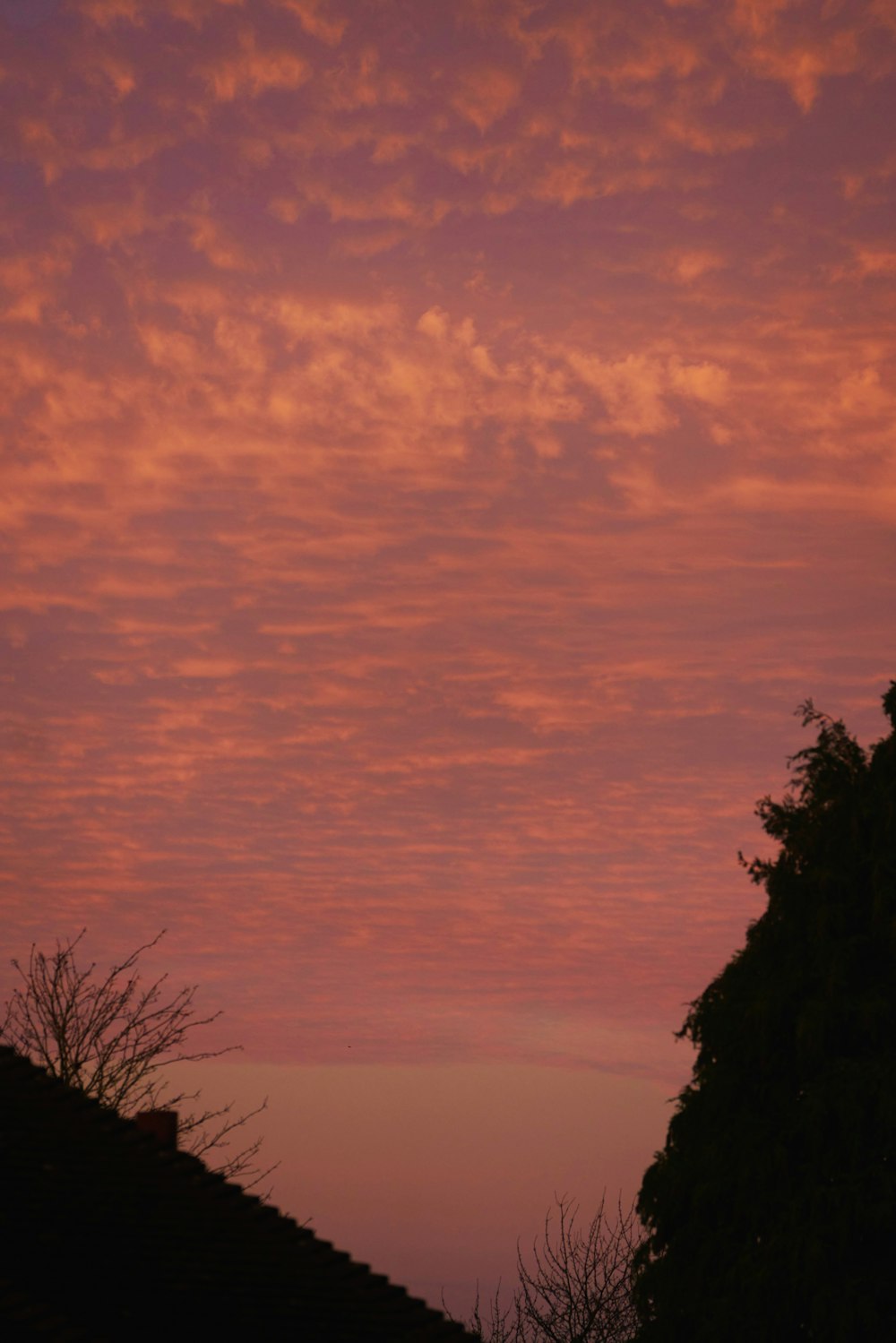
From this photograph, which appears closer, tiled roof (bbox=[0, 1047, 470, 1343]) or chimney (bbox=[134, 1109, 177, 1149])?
tiled roof (bbox=[0, 1047, 470, 1343])

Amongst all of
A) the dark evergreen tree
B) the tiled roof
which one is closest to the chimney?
the tiled roof

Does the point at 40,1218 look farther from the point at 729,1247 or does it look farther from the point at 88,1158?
the point at 729,1247

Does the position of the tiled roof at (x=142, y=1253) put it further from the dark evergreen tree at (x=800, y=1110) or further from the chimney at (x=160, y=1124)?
the dark evergreen tree at (x=800, y=1110)

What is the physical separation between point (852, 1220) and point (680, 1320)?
10.3 feet

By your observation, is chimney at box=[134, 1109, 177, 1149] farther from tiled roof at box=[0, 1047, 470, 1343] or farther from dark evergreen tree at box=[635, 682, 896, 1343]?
dark evergreen tree at box=[635, 682, 896, 1343]

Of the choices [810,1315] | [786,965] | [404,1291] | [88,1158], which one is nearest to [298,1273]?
[404,1291]

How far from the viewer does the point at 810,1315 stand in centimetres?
2136

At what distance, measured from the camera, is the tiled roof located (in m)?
13.8

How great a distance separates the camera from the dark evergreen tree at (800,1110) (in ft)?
71.4

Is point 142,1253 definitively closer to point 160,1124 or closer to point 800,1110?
point 160,1124

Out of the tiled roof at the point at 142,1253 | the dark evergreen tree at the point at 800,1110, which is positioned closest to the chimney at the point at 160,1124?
the tiled roof at the point at 142,1253

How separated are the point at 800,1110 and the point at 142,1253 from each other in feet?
38.6

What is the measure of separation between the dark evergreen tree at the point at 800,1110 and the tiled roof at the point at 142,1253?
709 centimetres

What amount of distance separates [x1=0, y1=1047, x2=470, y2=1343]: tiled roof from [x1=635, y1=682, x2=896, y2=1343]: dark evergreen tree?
7.09 m
